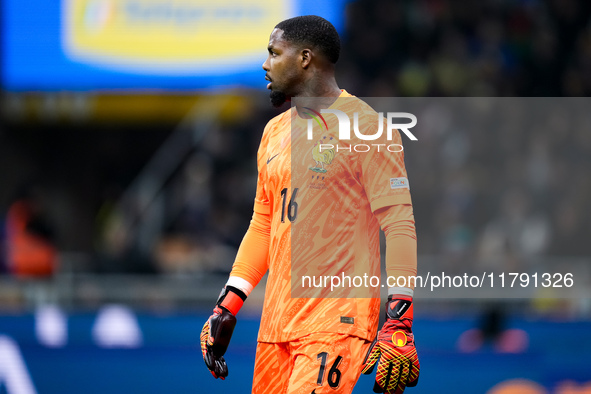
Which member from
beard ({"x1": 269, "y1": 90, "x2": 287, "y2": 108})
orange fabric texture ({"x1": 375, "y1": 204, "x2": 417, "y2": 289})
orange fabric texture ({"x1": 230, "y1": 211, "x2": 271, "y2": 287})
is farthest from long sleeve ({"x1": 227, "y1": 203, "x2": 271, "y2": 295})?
orange fabric texture ({"x1": 375, "y1": 204, "x2": 417, "y2": 289})

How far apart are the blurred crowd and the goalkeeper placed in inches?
193

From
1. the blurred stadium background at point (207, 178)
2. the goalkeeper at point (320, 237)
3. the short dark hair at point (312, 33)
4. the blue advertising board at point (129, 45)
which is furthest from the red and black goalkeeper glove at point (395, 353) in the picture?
the blue advertising board at point (129, 45)

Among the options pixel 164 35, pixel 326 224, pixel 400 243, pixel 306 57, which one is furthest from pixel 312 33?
pixel 164 35

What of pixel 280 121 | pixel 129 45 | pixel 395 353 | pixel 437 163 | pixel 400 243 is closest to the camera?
pixel 395 353

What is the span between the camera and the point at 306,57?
3203 millimetres

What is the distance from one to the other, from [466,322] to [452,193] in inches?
90.2

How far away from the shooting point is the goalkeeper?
3.03m

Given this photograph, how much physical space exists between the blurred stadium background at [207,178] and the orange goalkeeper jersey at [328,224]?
9.85 ft

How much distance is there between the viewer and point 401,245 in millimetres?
3012

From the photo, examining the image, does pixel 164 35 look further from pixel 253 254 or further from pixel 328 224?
pixel 328 224

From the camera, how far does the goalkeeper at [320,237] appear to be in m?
3.03

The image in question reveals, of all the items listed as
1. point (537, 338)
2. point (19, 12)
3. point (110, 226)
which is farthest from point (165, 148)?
point (537, 338)

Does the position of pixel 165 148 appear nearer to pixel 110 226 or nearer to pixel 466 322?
pixel 110 226

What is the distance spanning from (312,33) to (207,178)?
299 inches
